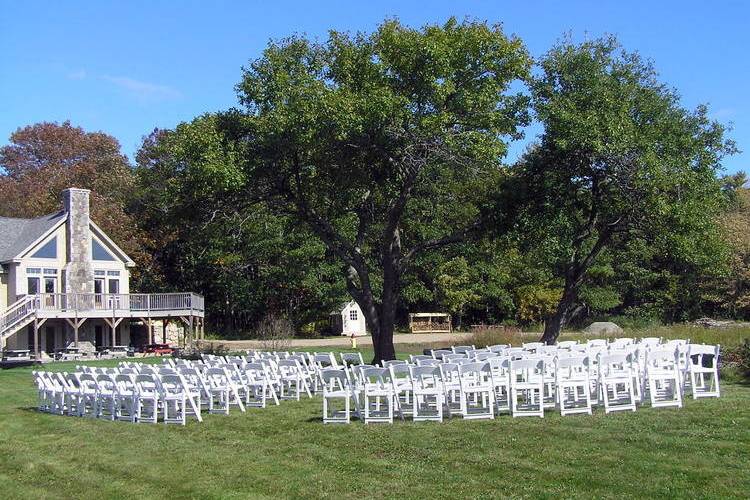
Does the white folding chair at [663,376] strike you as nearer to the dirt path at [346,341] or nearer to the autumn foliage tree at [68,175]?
the dirt path at [346,341]

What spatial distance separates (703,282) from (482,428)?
3983 cm

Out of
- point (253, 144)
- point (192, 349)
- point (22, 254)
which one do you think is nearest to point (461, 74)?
point (253, 144)

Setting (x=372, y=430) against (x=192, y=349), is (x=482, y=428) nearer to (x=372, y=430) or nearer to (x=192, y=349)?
(x=372, y=430)

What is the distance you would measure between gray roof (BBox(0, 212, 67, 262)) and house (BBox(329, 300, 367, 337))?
59.7 ft

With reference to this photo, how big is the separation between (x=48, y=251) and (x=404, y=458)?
34197 millimetres

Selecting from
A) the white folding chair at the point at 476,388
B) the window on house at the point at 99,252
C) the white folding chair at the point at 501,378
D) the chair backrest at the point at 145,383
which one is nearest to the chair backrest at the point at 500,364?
the white folding chair at the point at 501,378

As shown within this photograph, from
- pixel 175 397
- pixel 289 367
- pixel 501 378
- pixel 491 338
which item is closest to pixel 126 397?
pixel 175 397

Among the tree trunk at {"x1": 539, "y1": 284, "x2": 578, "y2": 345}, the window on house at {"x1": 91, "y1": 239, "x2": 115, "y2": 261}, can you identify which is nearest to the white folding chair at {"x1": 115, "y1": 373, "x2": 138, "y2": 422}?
the tree trunk at {"x1": 539, "y1": 284, "x2": 578, "y2": 345}

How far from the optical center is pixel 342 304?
171 ft

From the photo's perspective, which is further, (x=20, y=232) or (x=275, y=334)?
(x=20, y=232)

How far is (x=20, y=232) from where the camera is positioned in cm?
4231

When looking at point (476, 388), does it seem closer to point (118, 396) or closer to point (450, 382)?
point (450, 382)

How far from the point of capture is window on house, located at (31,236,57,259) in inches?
1563

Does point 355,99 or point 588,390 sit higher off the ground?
point 355,99
